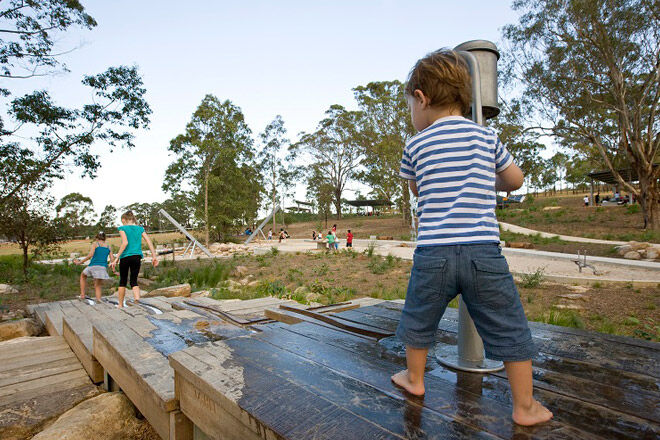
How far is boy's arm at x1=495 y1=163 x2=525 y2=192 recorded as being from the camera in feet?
4.90

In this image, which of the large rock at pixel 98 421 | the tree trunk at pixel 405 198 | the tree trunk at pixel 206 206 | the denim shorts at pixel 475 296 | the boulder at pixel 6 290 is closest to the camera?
the denim shorts at pixel 475 296

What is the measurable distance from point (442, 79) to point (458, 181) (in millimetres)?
406

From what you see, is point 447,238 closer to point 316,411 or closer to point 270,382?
point 316,411

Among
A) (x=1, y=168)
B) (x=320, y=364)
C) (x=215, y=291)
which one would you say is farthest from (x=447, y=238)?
(x=1, y=168)

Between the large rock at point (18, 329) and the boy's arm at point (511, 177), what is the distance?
5.36 m

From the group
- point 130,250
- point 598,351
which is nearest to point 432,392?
point 598,351

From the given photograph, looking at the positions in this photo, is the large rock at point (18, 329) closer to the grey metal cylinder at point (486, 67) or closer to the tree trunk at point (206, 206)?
the grey metal cylinder at point (486, 67)

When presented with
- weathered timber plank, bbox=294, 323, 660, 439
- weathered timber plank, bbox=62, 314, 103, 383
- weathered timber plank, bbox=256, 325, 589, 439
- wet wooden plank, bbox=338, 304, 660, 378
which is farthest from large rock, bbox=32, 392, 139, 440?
wet wooden plank, bbox=338, 304, 660, 378

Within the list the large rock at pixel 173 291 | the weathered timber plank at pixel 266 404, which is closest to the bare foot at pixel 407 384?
the weathered timber plank at pixel 266 404

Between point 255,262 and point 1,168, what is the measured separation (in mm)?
7347

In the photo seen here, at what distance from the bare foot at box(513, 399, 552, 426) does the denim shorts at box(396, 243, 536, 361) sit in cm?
15

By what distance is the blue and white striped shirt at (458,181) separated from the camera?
1.37 m

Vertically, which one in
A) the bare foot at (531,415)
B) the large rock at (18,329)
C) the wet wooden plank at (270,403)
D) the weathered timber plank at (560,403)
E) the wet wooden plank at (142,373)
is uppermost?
the wet wooden plank at (270,403)

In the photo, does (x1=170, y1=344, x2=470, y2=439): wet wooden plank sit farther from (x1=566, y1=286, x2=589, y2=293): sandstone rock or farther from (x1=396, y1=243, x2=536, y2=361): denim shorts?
(x1=566, y1=286, x2=589, y2=293): sandstone rock
